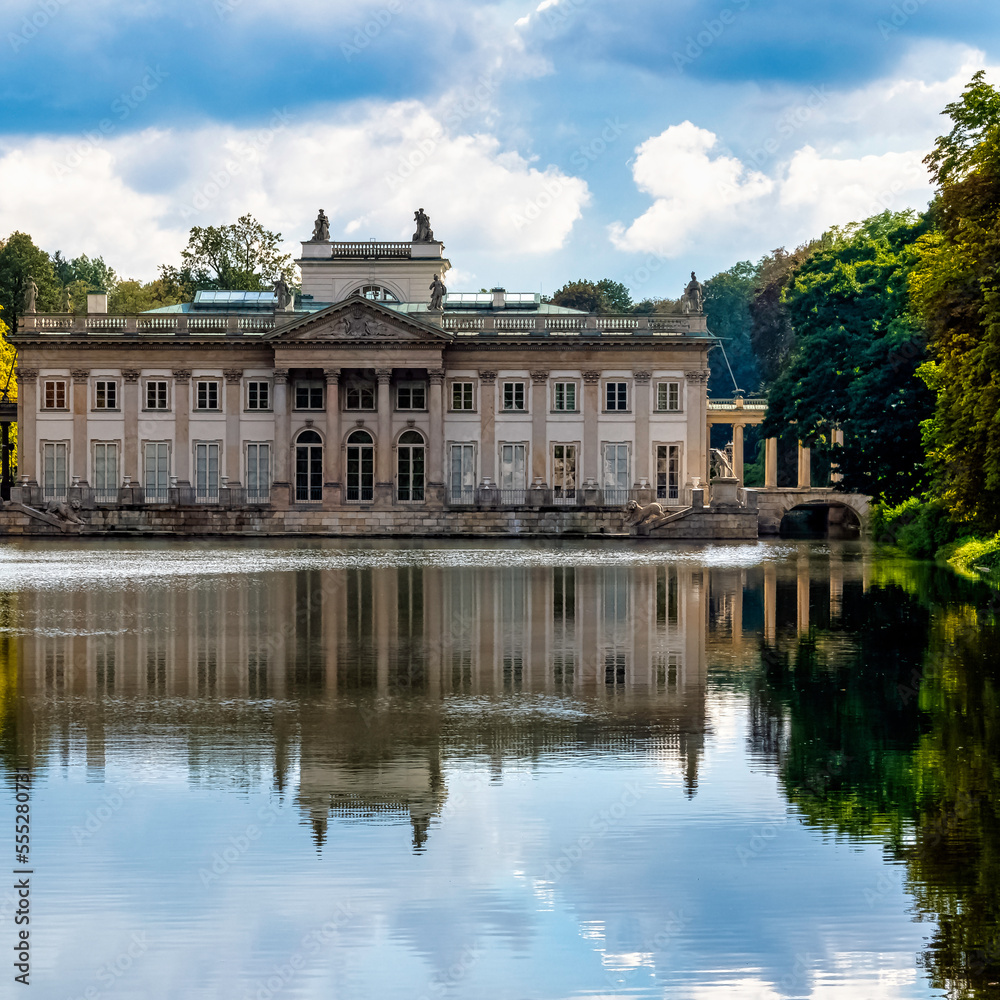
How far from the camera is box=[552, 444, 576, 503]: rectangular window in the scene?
71250 mm

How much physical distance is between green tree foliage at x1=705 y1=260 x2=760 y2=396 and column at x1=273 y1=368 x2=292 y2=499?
182 ft

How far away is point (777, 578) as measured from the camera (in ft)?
124

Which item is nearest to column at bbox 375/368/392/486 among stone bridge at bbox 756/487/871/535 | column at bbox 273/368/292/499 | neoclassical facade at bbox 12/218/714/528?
neoclassical facade at bbox 12/218/714/528

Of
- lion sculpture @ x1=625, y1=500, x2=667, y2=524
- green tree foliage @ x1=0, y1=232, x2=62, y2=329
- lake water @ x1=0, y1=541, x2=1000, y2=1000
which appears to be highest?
green tree foliage @ x1=0, y1=232, x2=62, y2=329

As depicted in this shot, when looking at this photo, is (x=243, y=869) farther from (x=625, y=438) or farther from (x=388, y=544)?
(x=625, y=438)

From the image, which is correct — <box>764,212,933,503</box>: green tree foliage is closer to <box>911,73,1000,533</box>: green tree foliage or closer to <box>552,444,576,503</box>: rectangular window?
<box>552,444,576,503</box>: rectangular window

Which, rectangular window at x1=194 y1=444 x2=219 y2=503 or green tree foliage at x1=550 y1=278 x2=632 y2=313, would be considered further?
green tree foliage at x1=550 y1=278 x2=632 y2=313

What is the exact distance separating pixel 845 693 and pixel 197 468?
5694 centimetres

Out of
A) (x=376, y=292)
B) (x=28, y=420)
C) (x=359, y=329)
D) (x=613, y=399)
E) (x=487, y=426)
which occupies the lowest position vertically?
(x=487, y=426)

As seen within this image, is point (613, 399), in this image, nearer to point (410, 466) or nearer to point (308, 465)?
point (410, 466)

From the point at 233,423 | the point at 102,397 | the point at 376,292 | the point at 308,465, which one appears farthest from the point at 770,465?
the point at 102,397

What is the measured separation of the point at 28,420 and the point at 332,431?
14.0 m

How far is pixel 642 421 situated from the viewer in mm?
70875

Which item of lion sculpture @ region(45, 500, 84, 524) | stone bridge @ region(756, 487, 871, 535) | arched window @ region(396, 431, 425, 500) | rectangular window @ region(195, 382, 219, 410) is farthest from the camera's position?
stone bridge @ region(756, 487, 871, 535)
